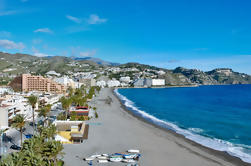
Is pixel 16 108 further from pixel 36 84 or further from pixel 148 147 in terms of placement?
pixel 36 84

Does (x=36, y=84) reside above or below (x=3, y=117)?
above

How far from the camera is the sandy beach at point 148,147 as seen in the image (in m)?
31.9

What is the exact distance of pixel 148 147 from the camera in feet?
125

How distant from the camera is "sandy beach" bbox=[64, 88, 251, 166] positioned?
3191 centimetres

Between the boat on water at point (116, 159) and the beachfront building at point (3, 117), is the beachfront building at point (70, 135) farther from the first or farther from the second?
the beachfront building at point (3, 117)

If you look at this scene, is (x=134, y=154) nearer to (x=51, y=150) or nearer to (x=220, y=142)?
(x=51, y=150)

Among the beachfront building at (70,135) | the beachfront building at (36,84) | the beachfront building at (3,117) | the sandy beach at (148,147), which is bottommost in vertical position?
the sandy beach at (148,147)

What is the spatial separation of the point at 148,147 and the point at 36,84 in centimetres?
10556

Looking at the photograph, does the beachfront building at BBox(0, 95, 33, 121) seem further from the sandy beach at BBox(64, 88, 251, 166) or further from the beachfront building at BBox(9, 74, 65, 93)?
the beachfront building at BBox(9, 74, 65, 93)

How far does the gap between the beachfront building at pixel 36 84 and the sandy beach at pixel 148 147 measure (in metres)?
80.5

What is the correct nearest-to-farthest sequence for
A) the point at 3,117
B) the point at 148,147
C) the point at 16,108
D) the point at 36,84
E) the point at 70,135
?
the point at 148,147
the point at 70,135
the point at 3,117
the point at 16,108
the point at 36,84

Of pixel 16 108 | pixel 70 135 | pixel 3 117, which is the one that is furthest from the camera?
pixel 16 108

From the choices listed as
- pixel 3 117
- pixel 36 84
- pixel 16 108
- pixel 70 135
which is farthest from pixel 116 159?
pixel 36 84

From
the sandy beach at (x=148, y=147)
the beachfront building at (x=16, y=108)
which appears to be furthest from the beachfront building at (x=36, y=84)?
the sandy beach at (x=148, y=147)
